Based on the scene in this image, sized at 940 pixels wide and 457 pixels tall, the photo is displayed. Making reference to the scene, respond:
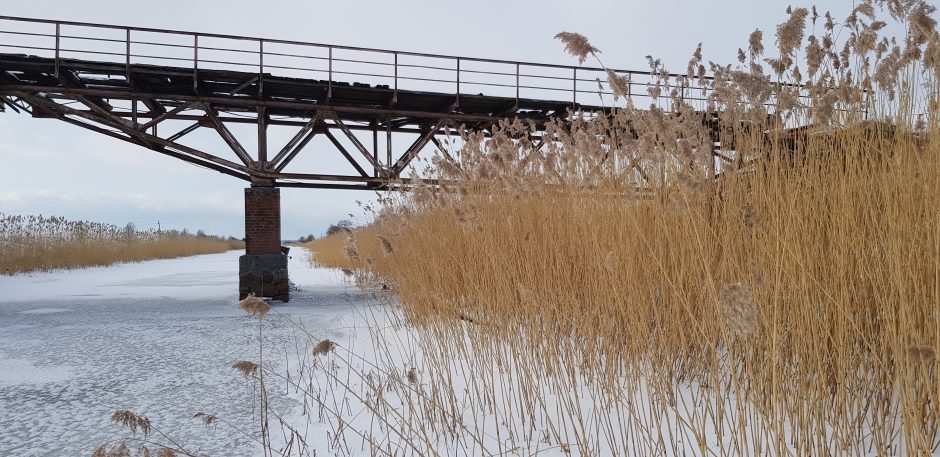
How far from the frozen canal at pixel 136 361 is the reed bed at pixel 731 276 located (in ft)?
4.36

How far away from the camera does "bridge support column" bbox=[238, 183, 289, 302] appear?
367 inches

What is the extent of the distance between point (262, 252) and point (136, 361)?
5.00 m

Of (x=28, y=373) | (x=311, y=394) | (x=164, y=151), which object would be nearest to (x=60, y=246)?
(x=164, y=151)

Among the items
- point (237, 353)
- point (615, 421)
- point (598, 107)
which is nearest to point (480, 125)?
point (598, 107)

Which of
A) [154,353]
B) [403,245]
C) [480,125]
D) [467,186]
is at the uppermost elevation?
[480,125]

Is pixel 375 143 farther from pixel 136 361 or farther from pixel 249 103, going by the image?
pixel 136 361

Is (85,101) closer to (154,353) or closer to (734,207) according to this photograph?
(154,353)

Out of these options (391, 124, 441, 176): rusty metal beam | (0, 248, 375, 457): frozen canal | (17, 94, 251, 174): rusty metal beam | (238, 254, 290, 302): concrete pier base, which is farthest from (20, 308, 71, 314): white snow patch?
(391, 124, 441, 176): rusty metal beam

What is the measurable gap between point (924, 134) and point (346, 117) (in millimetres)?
8955

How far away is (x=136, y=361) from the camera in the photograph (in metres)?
4.57

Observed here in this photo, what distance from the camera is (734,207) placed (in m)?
2.58

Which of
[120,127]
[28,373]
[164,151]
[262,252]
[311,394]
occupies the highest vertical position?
[120,127]

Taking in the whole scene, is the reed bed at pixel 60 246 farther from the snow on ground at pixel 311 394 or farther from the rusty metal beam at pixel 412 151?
the rusty metal beam at pixel 412 151

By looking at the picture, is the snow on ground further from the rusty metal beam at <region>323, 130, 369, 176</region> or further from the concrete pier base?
the rusty metal beam at <region>323, 130, 369, 176</region>
